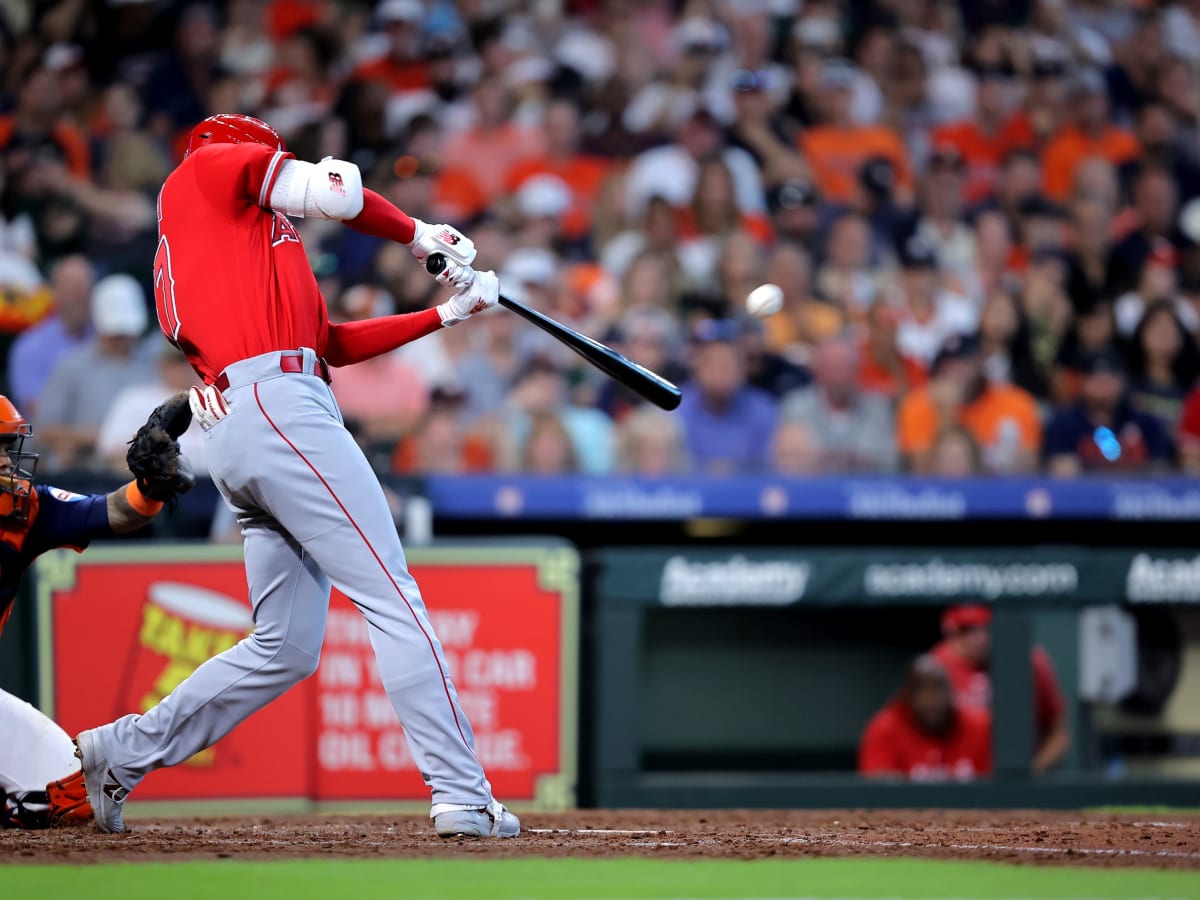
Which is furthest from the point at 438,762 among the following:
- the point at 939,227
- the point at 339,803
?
the point at 939,227

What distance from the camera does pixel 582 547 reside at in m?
7.75

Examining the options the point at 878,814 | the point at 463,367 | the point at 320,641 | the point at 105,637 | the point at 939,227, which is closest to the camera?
the point at 320,641

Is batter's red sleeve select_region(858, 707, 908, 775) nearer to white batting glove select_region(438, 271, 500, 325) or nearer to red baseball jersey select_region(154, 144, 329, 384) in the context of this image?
white batting glove select_region(438, 271, 500, 325)

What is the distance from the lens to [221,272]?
4109mm

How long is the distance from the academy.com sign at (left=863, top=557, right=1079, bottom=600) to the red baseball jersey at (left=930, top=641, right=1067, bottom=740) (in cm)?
29

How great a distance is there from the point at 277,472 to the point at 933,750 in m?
3.94

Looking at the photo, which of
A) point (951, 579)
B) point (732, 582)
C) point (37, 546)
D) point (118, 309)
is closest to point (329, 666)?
point (732, 582)

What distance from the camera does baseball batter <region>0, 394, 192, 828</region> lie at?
15.0 feet

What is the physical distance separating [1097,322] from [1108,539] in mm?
2126

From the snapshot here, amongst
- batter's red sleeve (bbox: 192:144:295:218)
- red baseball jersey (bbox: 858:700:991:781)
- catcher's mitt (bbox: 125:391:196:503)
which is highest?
batter's red sleeve (bbox: 192:144:295:218)

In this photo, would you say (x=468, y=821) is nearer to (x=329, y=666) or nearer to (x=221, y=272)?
(x=221, y=272)

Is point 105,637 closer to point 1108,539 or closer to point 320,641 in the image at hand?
point 320,641

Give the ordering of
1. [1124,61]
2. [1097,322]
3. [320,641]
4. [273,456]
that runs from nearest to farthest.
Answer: [273,456] → [320,641] → [1097,322] → [1124,61]

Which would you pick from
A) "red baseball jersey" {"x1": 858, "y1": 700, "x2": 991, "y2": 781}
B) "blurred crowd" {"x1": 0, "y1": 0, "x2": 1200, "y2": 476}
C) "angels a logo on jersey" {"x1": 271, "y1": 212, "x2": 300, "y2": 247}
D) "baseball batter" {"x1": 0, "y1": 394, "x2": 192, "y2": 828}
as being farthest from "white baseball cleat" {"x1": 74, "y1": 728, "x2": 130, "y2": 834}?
"red baseball jersey" {"x1": 858, "y1": 700, "x2": 991, "y2": 781}
